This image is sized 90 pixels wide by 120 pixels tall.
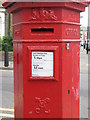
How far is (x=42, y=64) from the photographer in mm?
2738

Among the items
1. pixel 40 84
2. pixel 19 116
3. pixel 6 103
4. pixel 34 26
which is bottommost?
pixel 6 103

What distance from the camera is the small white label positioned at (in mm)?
2703

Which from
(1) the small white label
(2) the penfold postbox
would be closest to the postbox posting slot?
(2) the penfold postbox

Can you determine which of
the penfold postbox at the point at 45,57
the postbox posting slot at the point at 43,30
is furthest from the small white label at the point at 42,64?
the postbox posting slot at the point at 43,30

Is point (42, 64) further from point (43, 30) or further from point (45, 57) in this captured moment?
point (43, 30)

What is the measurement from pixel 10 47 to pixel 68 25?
16.5m

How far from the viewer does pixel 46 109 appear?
279 centimetres

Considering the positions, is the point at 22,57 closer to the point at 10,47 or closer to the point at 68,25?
the point at 68,25

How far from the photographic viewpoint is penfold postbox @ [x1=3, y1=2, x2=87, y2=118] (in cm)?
269

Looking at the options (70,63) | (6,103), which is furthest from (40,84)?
(6,103)

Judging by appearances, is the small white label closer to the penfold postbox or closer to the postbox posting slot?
the penfold postbox

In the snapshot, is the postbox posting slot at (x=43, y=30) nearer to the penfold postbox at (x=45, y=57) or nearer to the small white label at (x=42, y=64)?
the penfold postbox at (x=45, y=57)

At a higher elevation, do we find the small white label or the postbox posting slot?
the postbox posting slot

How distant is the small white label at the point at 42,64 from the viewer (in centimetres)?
270
